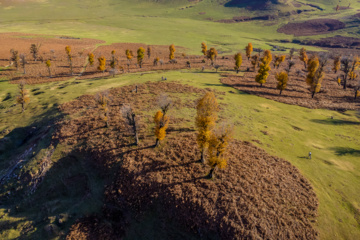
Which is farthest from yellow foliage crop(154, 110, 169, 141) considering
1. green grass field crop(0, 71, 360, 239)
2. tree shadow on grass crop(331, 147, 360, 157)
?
tree shadow on grass crop(331, 147, 360, 157)

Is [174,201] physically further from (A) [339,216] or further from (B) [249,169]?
(A) [339,216]

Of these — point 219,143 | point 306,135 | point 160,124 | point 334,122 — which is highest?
point 219,143

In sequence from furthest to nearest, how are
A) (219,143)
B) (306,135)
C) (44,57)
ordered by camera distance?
(44,57)
(306,135)
(219,143)

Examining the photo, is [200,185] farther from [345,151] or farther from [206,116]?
[345,151]

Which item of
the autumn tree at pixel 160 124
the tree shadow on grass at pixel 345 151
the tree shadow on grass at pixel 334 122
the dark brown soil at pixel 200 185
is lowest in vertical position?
the dark brown soil at pixel 200 185

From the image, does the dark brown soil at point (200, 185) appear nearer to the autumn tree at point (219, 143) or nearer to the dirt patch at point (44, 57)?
Answer: the autumn tree at point (219, 143)

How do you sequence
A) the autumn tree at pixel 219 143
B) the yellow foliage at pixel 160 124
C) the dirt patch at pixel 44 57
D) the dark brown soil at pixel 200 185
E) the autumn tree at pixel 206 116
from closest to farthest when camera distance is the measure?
the dark brown soil at pixel 200 185
the autumn tree at pixel 219 143
the autumn tree at pixel 206 116
the yellow foliage at pixel 160 124
the dirt patch at pixel 44 57

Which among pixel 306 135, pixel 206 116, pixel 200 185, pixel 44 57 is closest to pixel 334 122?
pixel 306 135

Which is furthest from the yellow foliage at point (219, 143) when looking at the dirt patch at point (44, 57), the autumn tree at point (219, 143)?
the dirt patch at point (44, 57)
